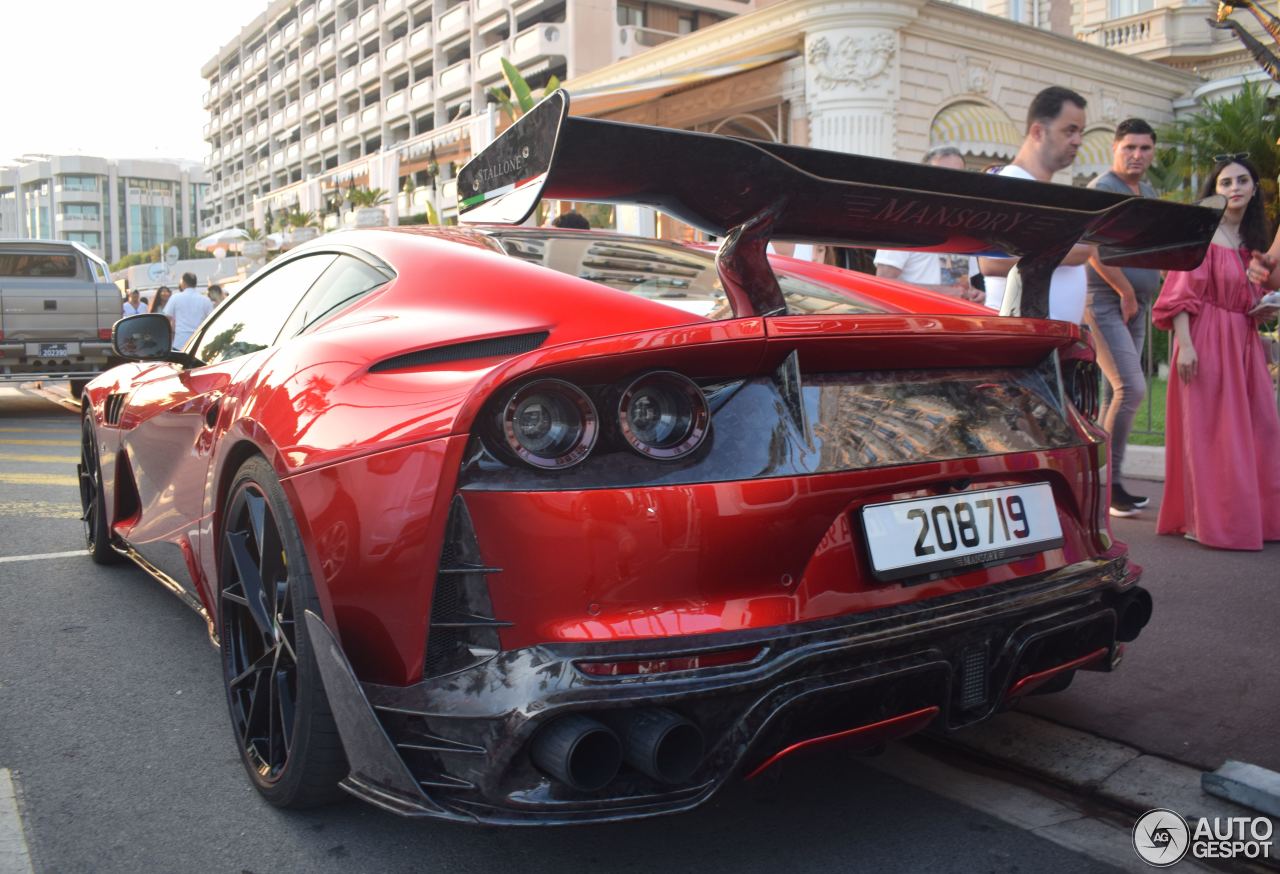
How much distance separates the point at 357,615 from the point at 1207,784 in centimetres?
182

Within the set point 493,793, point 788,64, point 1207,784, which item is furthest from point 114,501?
point 788,64

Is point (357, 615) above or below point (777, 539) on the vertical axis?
below

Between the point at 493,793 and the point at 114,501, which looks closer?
the point at 493,793

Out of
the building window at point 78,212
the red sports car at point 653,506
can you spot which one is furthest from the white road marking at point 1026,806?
the building window at point 78,212

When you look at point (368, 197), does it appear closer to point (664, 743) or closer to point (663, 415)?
point (663, 415)

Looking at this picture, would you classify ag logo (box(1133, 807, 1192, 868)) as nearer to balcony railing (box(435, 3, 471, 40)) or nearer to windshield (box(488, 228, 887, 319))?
windshield (box(488, 228, 887, 319))

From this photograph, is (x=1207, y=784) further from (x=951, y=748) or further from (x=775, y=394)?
(x=775, y=394)

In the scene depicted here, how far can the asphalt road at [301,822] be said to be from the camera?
2227mm

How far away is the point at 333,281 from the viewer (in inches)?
113

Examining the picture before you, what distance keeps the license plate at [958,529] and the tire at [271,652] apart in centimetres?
108

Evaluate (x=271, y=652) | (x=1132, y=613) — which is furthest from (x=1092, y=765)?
(x=271, y=652)

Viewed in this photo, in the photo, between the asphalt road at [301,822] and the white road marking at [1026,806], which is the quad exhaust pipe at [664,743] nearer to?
the asphalt road at [301,822]

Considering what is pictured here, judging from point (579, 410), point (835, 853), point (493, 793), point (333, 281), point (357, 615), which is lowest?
point (835, 853)

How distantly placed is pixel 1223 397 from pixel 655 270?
3.32 metres
